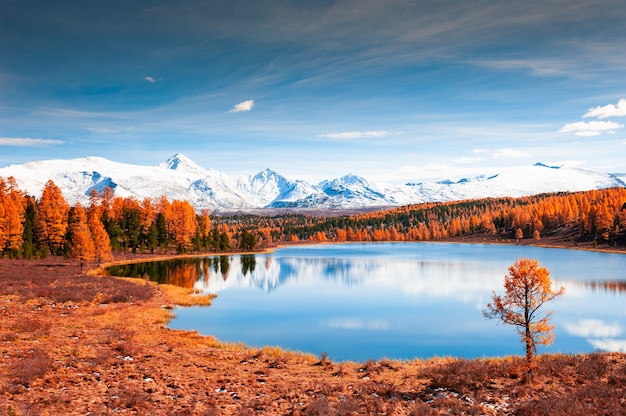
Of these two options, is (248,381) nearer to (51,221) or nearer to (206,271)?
(206,271)

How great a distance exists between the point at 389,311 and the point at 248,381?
3737 cm

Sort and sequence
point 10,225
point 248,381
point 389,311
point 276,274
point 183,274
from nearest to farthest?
1. point 248,381
2. point 389,311
3. point 183,274
4. point 10,225
5. point 276,274

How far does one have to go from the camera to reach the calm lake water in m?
43.4

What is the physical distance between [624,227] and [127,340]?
605ft

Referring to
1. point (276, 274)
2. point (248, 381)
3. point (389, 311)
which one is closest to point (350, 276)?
point (276, 274)

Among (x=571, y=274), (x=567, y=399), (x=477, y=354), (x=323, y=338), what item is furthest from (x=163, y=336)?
(x=571, y=274)

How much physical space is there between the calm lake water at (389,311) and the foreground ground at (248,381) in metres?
9.44

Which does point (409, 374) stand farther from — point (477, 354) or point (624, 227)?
point (624, 227)

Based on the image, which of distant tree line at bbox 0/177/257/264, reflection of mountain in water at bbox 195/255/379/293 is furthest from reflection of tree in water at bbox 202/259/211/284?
distant tree line at bbox 0/177/257/264

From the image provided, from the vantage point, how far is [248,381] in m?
26.7

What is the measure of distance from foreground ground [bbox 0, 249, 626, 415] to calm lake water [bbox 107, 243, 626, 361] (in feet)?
31.0

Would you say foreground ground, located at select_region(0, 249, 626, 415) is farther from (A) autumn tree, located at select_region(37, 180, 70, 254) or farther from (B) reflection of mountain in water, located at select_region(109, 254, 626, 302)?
(A) autumn tree, located at select_region(37, 180, 70, 254)

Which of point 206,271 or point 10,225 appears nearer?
point 10,225

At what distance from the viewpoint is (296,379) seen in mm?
27688
